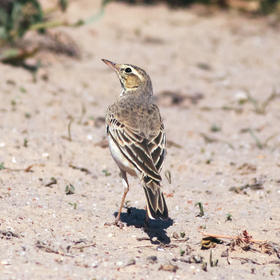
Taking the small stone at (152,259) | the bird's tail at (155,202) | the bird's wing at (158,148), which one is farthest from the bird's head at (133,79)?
the small stone at (152,259)

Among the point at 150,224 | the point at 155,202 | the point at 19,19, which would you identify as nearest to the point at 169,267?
the point at 155,202

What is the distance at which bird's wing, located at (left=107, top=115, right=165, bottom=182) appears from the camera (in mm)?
5098

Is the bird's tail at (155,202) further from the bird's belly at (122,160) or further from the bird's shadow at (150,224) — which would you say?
the bird's shadow at (150,224)

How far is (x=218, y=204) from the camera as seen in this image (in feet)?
20.2

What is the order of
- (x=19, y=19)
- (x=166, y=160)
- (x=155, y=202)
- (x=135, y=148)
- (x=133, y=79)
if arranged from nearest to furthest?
(x=155, y=202) → (x=135, y=148) → (x=133, y=79) → (x=166, y=160) → (x=19, y=19)

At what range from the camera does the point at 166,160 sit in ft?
24.1

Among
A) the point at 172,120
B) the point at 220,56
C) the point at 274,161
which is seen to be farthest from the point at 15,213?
the point at 220,56

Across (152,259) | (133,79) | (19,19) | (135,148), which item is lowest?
(152,259)

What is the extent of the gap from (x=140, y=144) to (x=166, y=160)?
204 cm

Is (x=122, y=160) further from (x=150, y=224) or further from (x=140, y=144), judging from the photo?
(x=150, y=224)

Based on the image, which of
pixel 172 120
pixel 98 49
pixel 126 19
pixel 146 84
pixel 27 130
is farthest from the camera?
pixel 126 19

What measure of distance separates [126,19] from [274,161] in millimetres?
6502

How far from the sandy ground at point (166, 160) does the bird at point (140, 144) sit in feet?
1.37

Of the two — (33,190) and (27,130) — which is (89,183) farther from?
(27,130)
